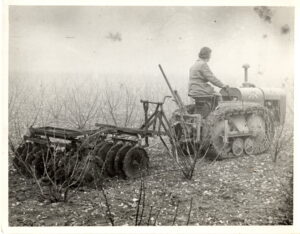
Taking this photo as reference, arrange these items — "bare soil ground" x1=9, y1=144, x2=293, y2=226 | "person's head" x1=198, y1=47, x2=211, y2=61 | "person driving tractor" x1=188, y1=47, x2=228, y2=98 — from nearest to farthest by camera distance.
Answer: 1. "bare soil ground" x1=9, y1=144, x2=293, y2=226
2. "person's head" x1=198, y1=47, x2=211, y2=61
3. "person driving tractor" x1=188, y1=47, x2=228, y2=98

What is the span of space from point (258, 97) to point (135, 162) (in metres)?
1.94

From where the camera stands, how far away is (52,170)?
16.4 feet

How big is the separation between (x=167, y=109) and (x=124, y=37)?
1434 millimetres

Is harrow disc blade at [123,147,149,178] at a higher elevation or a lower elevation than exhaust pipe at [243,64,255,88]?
lower

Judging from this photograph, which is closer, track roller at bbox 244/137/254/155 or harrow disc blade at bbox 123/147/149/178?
harrow disc blade at bbox 123/147/149/178

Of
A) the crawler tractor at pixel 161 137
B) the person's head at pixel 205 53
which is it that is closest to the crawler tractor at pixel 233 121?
the crawler tractor at pixel 161 137

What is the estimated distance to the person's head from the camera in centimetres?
529

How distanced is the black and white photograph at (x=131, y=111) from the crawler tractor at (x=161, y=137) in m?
0.02

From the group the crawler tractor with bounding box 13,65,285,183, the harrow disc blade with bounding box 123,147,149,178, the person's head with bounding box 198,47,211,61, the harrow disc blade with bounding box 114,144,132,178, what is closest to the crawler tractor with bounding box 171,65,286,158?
the crawler tractor with bounding box 13,65,285,183

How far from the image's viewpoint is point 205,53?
211 inches

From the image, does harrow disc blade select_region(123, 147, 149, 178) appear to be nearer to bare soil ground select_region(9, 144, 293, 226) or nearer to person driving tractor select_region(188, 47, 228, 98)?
bare soil ground select_region(9, 144, 293, 226)

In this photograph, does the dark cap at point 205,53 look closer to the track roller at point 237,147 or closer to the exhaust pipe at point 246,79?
the exhaust pipe at point 246,79
